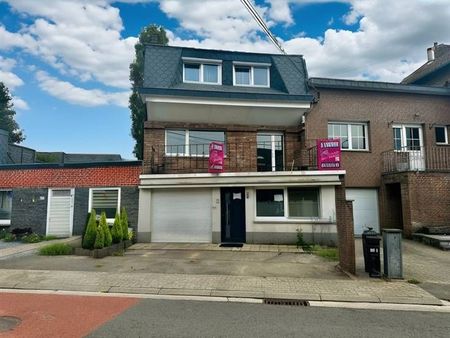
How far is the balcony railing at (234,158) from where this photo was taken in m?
14.1

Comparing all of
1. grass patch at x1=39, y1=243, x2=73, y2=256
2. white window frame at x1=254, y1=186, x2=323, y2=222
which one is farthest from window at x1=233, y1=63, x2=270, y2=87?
grass patch at x1=39, y1=243, x2=73, y2=256

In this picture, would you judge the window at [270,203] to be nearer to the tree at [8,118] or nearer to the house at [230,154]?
the house at [230,154]

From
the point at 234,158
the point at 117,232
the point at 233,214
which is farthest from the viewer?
the point at 234,158

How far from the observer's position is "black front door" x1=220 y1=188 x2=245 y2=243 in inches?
522

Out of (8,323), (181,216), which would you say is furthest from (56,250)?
(8,323)

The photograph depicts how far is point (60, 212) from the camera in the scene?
1412 cm

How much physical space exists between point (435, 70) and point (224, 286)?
60.5ft

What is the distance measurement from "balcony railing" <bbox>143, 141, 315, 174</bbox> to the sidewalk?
6.52 metres

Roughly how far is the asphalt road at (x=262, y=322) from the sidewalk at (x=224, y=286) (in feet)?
2.09

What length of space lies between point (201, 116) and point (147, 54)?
385 cm

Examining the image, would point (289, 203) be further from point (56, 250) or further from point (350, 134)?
point (56, 250)

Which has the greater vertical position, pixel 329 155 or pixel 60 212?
pixel 329 155

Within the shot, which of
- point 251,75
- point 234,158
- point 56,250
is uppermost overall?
point 251,75

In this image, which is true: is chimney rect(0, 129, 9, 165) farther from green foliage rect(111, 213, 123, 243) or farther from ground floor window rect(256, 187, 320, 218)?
ground floor window rect(256, 187, 320, 218)
